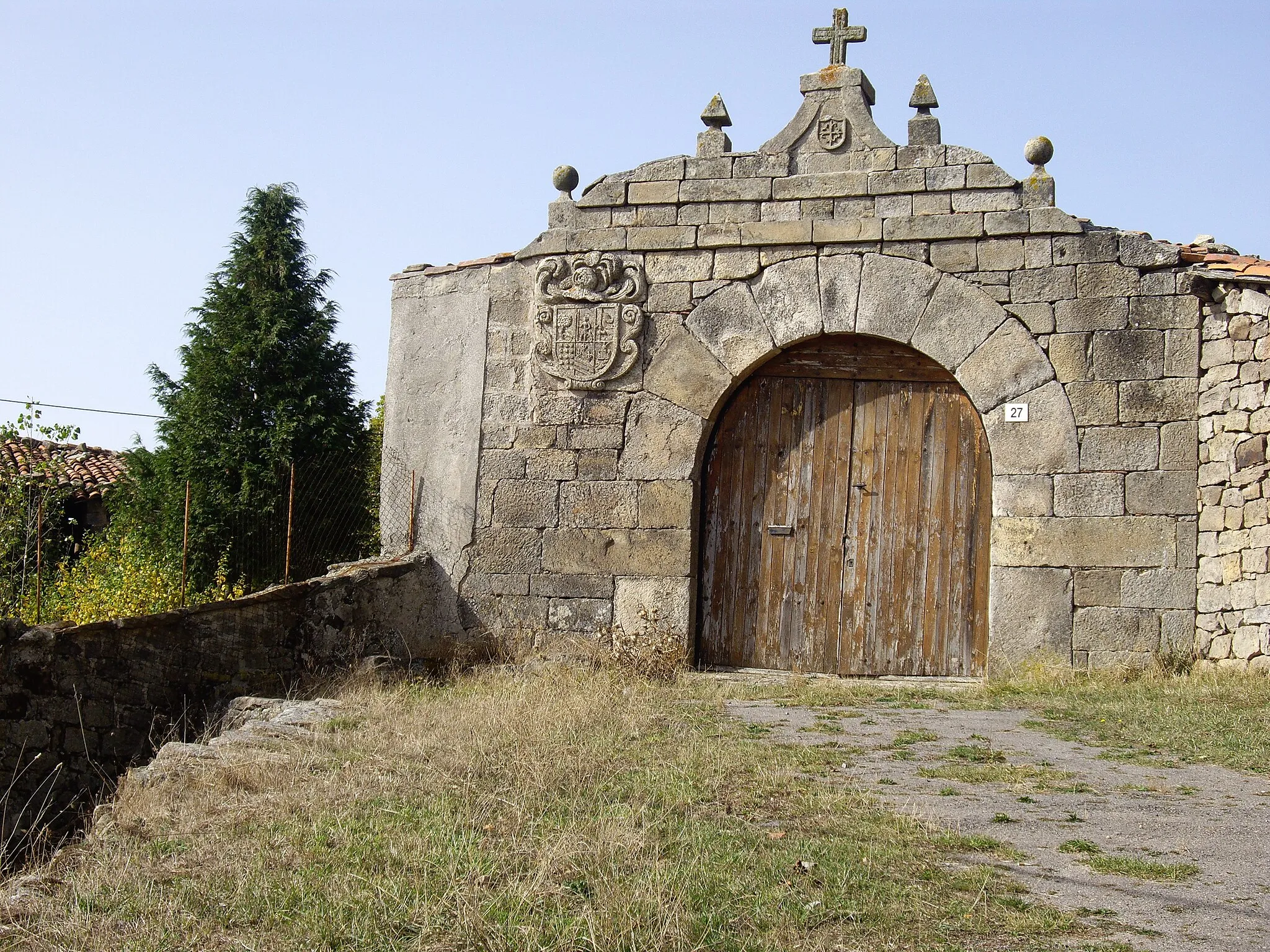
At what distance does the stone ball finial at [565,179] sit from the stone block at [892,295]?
2.16 m

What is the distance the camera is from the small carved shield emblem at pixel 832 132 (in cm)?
804

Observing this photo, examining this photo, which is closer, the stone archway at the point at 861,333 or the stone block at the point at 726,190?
the stone archway at the point at 861,333

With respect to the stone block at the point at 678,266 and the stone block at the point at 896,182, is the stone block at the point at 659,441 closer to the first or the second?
the stone block at the point at 678,266

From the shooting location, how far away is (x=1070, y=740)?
5637mm

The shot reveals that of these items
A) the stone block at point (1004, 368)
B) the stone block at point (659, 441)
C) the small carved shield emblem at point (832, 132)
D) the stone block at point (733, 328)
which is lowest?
the stone block at point (659, 441)

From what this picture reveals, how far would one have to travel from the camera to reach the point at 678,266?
325 inches

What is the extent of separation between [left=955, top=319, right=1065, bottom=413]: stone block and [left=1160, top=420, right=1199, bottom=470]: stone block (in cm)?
76

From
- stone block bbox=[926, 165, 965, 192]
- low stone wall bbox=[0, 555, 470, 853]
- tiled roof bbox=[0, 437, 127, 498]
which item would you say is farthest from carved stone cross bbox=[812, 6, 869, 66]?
tiled roof bbox=[0, 437, 127, 498]

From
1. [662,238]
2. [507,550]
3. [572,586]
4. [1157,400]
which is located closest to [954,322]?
[1157,400]

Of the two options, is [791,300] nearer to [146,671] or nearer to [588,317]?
[588,317]

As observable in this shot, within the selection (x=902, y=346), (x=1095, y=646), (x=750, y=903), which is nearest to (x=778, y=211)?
(x=902, y=346)

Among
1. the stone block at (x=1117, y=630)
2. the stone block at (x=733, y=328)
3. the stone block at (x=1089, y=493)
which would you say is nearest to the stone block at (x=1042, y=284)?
the stone block at (x=1089, y=493)

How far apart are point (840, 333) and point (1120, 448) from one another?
1878 mm

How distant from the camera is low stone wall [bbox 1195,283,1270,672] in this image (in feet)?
22.2
